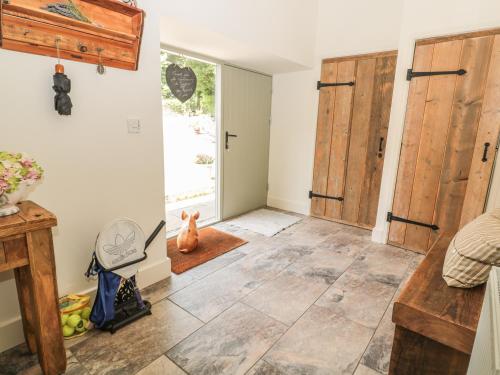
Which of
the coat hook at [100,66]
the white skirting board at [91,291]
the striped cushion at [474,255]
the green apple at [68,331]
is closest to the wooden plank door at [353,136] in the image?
the striped cushion at [474,255]

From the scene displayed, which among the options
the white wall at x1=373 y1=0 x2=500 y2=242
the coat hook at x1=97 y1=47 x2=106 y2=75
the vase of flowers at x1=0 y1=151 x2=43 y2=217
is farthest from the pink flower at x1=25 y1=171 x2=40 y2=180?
the white wall at x1=373 y1=0 x2=500 y2=242

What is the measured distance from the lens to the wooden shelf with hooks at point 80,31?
134 centimetres

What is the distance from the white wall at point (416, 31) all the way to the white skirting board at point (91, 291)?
2.16m

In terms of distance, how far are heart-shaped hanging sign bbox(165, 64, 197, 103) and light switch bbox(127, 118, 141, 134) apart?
91cm

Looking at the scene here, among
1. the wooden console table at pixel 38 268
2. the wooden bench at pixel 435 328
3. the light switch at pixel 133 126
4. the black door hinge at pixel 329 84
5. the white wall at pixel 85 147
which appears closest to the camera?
the wooden bench at pixel 435 328

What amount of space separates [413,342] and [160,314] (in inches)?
54.4

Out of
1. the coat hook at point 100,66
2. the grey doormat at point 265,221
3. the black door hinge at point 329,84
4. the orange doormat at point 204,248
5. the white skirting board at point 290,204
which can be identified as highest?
the black door hinge at point 329,84

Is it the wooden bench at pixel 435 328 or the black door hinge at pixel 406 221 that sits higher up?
the wooden bench at pixel 435 328

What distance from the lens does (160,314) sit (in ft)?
5.92

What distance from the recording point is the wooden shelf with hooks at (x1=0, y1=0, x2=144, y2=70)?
134 cm

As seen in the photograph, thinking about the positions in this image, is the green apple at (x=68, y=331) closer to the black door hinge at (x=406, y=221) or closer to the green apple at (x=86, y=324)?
the green apple at (x=86, y=324)

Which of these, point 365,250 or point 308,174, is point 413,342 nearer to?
point 365,250

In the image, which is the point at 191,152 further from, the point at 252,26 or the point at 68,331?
the point at 68,331

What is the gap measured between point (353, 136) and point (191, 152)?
8.96 ft
